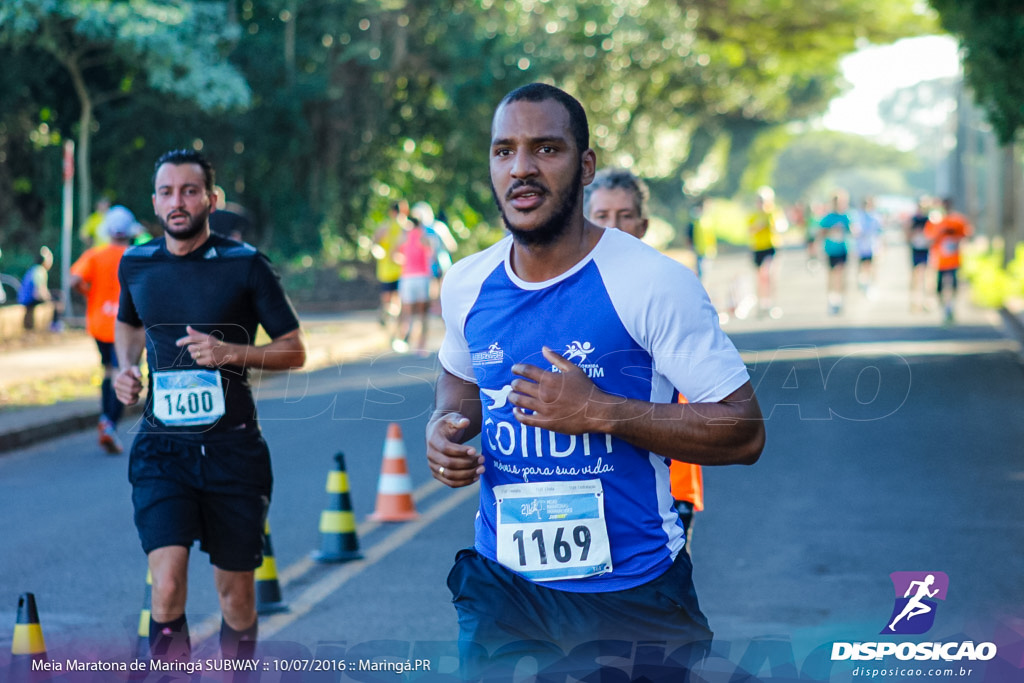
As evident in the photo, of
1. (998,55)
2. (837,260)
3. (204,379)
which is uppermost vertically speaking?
(998,55)

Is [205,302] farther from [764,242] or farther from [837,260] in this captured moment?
[837,260]

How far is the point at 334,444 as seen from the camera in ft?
39.3

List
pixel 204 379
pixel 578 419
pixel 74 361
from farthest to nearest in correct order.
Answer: pixel 74 361 < pixel 204 379 < pixel 578 419

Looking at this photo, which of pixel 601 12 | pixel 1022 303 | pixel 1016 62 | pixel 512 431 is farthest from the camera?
pixel 601 12

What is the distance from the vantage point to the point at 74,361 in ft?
55.5

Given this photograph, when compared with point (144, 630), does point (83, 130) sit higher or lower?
higher

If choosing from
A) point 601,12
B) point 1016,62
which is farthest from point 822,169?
point 1016,62

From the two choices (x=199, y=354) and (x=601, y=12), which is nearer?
(x=199, y=354)

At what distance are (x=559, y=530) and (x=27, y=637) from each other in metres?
2.25

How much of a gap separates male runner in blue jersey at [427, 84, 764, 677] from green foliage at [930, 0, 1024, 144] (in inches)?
576

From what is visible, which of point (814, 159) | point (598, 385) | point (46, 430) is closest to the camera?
point (598, 385)

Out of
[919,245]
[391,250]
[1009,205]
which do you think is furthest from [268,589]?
[1009,205]

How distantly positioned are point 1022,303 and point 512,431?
77.3 feet

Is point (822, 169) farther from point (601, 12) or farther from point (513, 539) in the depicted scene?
point (513, 539)
